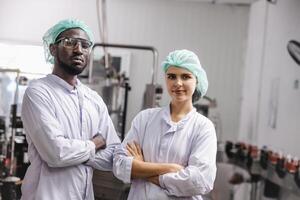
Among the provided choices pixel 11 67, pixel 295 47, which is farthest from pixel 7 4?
pixel 295 47

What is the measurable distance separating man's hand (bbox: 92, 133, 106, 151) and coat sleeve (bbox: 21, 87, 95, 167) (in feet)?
0.18

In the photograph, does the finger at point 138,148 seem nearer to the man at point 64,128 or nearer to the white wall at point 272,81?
the man at point 64,128

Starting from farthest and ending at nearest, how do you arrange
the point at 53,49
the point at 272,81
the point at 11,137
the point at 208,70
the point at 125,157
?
1. the point at 208,70
2. the point at 272,81
3. the point at 11,137
4. the point at 53,49
5. the point at 125,157

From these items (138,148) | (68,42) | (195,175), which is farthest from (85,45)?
(195,175)

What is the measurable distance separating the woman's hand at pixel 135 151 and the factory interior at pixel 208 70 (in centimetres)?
48

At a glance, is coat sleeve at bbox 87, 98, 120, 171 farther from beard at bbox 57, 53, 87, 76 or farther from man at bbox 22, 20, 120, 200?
beard at bbox 57, 53, 87, 76

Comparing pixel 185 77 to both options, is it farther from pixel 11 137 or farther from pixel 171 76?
pixel 11 137

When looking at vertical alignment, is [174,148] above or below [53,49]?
below

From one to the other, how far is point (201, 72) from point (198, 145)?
319 millimetres

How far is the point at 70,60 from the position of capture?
155cm

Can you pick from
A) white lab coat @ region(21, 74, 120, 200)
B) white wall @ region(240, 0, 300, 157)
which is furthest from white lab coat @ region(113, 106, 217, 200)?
white wall @ region(240, 0, 300, 157)

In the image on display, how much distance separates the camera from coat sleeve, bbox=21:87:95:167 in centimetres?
143

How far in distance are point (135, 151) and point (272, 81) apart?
246cm

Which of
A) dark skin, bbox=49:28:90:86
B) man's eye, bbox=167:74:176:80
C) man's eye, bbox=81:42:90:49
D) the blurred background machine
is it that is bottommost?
the blurred background machine
